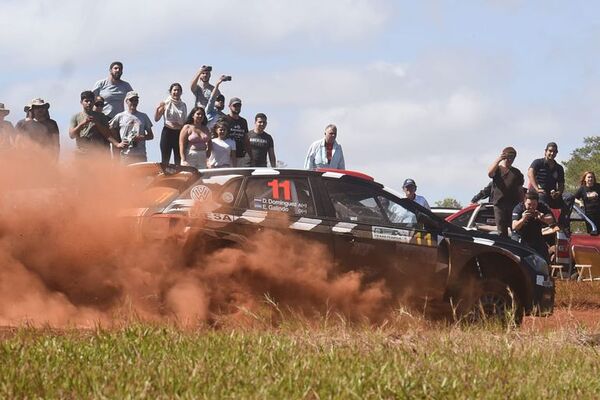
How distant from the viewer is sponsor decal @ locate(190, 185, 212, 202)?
38.0ft

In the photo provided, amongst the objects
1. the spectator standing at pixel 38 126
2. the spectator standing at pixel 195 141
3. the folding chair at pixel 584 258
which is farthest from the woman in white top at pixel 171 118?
the folding chair at pixel 584 258

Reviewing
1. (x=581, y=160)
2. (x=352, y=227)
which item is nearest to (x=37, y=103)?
(x=352, y=227)

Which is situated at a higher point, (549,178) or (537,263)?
(549,178)

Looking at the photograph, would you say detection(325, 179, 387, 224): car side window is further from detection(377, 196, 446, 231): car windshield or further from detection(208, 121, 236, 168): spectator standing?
detection(208, 121, 236, 168): spectator standing

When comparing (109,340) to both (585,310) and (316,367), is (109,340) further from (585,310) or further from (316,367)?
(585,310)

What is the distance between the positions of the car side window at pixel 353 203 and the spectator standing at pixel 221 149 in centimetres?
524

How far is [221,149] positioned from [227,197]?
225 inches

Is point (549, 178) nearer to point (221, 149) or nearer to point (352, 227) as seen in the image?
point (221, 149)

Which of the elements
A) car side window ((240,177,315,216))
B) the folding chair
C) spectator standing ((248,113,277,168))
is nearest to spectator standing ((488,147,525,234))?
the folding chair

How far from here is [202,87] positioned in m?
18.5

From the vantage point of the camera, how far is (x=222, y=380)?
6.83m

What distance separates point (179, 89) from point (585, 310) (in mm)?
6665

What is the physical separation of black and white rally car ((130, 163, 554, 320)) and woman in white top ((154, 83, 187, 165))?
5394 mm

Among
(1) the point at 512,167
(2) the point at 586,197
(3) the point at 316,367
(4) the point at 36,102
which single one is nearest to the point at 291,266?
(3) the point at 316,367
